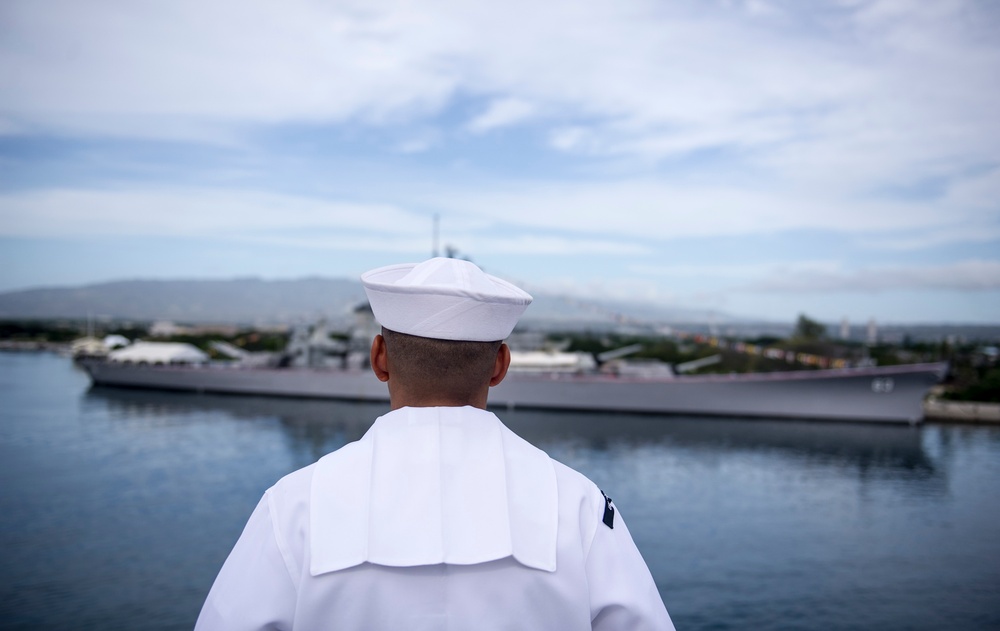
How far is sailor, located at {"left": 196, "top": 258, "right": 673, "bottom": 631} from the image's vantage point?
0.86m

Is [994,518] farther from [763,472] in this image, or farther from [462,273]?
[462,273]

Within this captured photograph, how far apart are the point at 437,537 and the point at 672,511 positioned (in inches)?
479

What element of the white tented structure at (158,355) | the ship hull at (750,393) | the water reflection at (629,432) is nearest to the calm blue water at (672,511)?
the water reflection at (629,432)

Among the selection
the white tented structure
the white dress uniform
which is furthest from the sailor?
the white tented structure

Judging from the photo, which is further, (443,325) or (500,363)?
(500,363)

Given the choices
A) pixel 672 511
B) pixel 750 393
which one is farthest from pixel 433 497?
pixel 750 393

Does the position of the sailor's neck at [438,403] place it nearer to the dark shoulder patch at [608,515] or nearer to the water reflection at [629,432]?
the dark shoulder patch at [608,515]

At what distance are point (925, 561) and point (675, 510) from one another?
3757mm

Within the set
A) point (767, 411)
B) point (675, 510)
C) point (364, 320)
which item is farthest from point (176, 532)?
point (364, 320)

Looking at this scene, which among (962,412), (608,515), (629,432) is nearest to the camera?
(608,515)

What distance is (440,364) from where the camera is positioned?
3.23 ft

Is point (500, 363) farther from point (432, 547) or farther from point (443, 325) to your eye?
point (432, 547)

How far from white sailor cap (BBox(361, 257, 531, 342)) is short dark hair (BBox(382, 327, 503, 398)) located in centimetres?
1

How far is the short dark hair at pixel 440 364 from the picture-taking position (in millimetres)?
984
